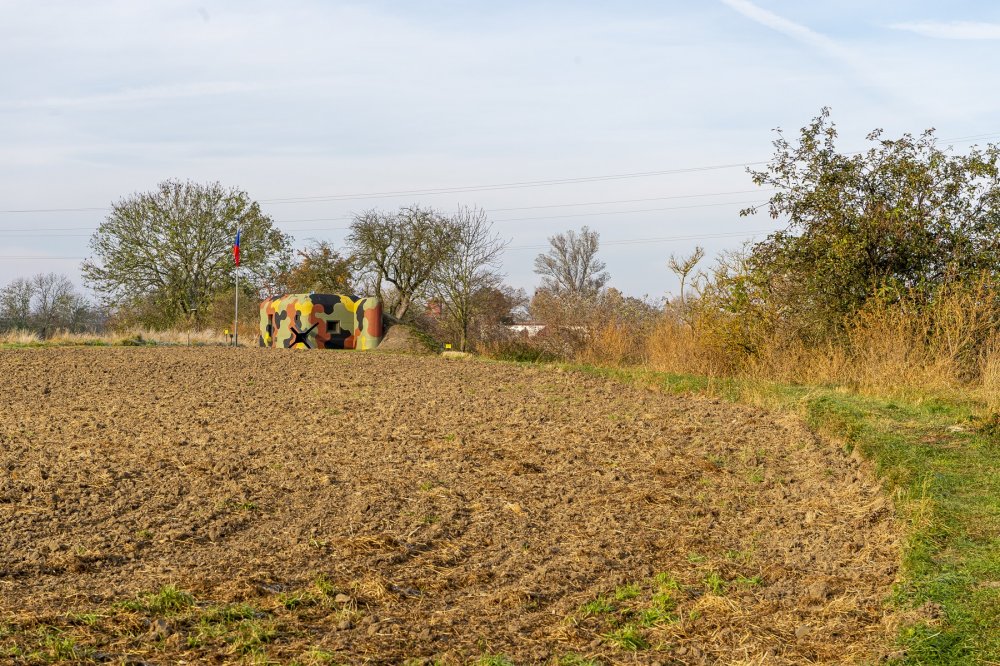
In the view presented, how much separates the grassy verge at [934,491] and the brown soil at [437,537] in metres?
0.23

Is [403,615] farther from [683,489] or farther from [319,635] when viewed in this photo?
[683,489]

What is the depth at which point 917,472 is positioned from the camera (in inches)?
340

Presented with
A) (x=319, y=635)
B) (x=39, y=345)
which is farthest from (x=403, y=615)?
(x=39, y=345)

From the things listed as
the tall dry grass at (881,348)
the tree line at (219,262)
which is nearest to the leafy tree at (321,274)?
the tree line at (219,262)

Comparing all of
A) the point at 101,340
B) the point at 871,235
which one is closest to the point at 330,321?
the point at 101,340

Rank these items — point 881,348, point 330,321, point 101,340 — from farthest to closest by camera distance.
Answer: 1. point 101,340
2. point 330,321
3. point 881,348

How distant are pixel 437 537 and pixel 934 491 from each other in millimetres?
4180

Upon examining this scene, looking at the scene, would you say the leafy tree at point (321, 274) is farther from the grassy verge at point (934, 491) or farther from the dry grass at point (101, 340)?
the grassy verge at point (934, 491)

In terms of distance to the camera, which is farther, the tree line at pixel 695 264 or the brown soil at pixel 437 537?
the tree line at pixel 695 264

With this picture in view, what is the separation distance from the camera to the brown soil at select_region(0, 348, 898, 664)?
192 inches

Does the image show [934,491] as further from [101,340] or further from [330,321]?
[101,340]

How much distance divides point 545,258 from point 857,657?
48.7 m

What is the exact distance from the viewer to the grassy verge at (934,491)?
496cm

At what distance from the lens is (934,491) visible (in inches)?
312
